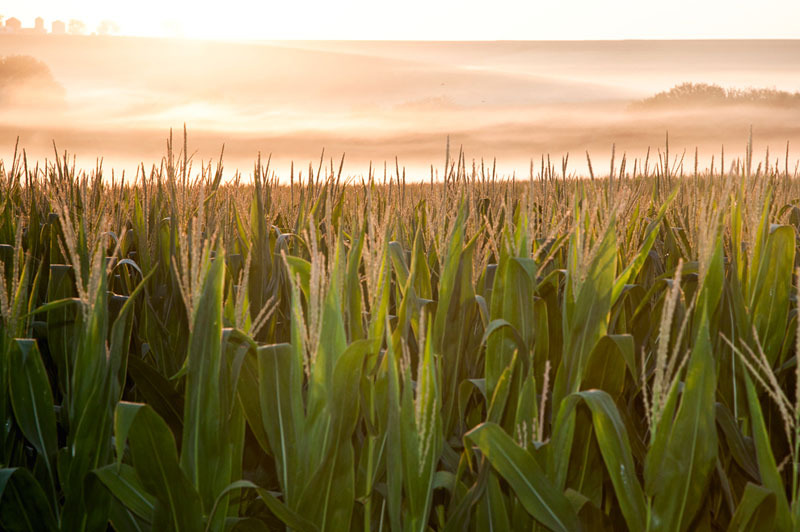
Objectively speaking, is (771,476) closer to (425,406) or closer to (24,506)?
(425,406)

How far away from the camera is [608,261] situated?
1.68m

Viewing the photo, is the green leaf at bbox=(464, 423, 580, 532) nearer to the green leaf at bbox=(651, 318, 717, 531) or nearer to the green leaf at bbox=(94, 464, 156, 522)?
the green leaf at bbox=(651, 318, 717, 531)

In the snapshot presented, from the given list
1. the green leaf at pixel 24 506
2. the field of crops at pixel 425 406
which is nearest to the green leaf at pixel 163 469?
the field of crops at pixel 425 406

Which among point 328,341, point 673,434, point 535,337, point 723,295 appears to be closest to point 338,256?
point 328,341

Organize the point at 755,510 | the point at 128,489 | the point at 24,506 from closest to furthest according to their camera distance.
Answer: the point at 755,510 < the point at 128,489 < the point at 24,506

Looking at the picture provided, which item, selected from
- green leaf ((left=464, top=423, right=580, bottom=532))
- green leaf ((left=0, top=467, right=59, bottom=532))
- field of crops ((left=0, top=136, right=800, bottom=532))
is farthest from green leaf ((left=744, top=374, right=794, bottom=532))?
green leaf ((left=0, top=467, right=59, bottom=532))

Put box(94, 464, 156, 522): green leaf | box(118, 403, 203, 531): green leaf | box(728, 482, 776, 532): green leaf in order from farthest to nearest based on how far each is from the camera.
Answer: box(94, 464, 156, 522): green leaf → box(118, 403, 203, 531): green leaf → box(728, 482, 776, 532): green leaf

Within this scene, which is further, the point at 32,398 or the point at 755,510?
the point at 32,398

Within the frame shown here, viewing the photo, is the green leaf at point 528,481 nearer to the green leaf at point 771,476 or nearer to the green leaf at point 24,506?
the green leaf at point 771,476

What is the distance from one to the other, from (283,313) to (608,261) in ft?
4.32

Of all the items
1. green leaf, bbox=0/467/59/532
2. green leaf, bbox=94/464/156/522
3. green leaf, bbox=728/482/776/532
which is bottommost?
green leaf, bbox=0/467/59/532

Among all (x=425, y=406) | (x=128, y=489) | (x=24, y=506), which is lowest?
(x=24, y=506)

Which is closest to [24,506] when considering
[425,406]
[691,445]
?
[425,406]

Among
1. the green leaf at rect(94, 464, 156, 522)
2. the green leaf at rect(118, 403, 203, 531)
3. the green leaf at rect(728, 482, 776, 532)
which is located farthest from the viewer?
the green leaf at rect(94, 464, 156, 522)
